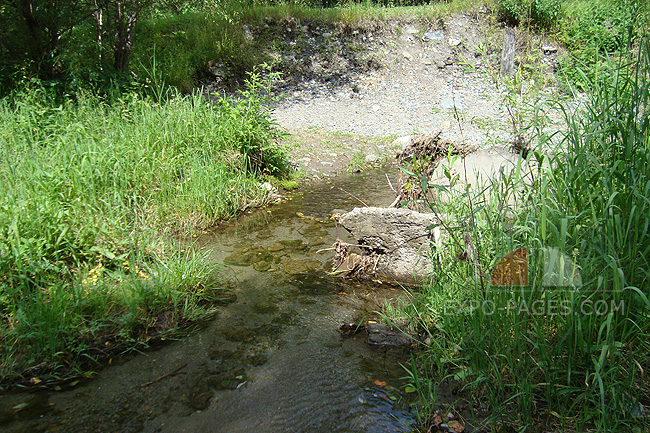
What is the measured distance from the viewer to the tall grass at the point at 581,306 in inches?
85.0

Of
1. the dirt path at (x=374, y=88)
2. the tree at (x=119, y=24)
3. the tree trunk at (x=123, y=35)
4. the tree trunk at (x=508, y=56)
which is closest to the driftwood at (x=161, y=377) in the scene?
the dirt path at (x=374, y=88)

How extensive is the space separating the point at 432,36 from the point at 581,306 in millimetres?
13804

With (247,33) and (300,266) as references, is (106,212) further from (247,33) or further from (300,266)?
(247,33)

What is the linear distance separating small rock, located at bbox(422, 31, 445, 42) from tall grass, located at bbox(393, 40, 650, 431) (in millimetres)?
12680

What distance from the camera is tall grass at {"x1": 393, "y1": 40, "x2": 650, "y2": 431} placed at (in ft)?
7.09

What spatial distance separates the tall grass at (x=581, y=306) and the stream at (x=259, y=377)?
452 millimetres

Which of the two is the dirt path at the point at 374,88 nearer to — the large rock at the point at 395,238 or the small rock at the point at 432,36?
the small rock at the point at 432,36

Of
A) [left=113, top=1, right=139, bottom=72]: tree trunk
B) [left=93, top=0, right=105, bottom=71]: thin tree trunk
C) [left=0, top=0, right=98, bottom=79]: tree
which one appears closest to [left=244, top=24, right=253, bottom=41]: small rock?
[left=113, top=1, right=139, bottom=72]: tree trunk

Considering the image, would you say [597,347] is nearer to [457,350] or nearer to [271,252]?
[457,350]

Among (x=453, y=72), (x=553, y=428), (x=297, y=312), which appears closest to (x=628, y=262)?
(x=553, y=428)

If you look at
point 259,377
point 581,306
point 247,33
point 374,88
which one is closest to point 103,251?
point 259,377

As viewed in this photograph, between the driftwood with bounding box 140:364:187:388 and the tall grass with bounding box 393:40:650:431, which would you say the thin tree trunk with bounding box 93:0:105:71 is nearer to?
the driftwood with bounding box 140:364:187:388

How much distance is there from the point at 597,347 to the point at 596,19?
13.6 meters

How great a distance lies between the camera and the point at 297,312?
3.68 meters
